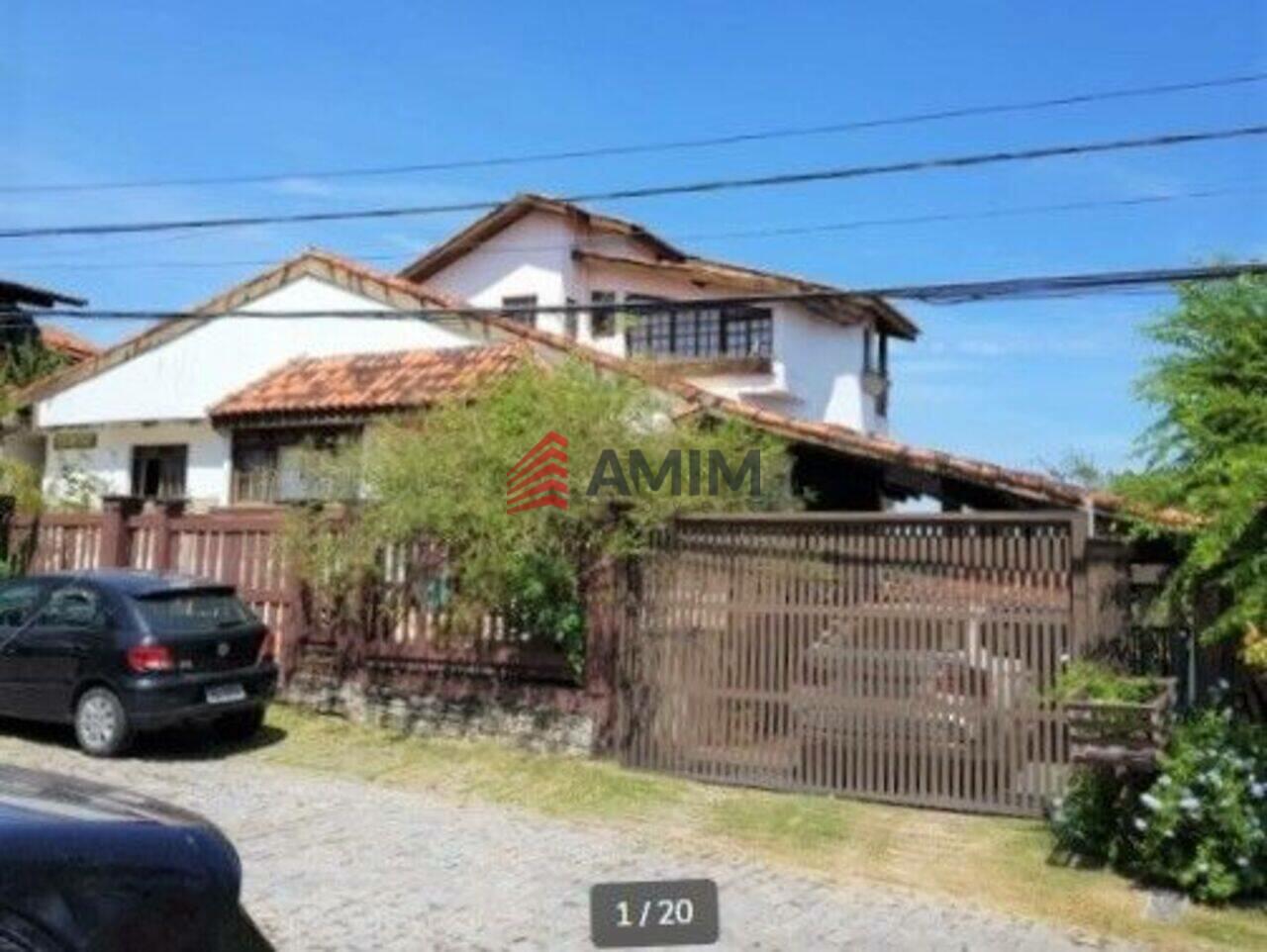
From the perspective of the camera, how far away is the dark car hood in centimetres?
321

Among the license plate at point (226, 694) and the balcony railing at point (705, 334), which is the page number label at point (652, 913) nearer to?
the license plate at point (226, 694)

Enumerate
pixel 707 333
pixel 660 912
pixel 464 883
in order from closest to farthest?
1. pixel 660 912
2. pixel 464 883
3. pixel 707 333

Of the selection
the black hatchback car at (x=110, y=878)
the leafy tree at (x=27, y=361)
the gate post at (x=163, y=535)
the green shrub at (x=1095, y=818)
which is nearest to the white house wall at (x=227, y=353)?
the leafy tree at (x=27, y=361)

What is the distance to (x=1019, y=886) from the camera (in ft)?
28.0

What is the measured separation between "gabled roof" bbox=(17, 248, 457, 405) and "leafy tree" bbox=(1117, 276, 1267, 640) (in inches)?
458

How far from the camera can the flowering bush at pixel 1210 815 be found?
8.05m

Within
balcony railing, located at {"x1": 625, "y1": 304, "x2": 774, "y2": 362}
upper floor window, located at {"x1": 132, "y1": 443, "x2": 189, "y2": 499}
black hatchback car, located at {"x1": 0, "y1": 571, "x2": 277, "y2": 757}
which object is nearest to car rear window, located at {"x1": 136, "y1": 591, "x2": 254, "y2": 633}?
black hatchback car, located at {"x1": 0, "y1": 571, "x2": 277, "y2": 757}

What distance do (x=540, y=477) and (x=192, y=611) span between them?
11.0 feet

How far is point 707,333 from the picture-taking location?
89.7 feet

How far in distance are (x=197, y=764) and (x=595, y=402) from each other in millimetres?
4747

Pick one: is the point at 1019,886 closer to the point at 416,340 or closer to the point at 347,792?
the point at 347,792

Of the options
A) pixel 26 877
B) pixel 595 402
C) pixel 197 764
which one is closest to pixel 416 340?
pixel 595 402

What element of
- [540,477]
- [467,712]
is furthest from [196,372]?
[540,477]

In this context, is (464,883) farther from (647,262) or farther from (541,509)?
(647,262)
